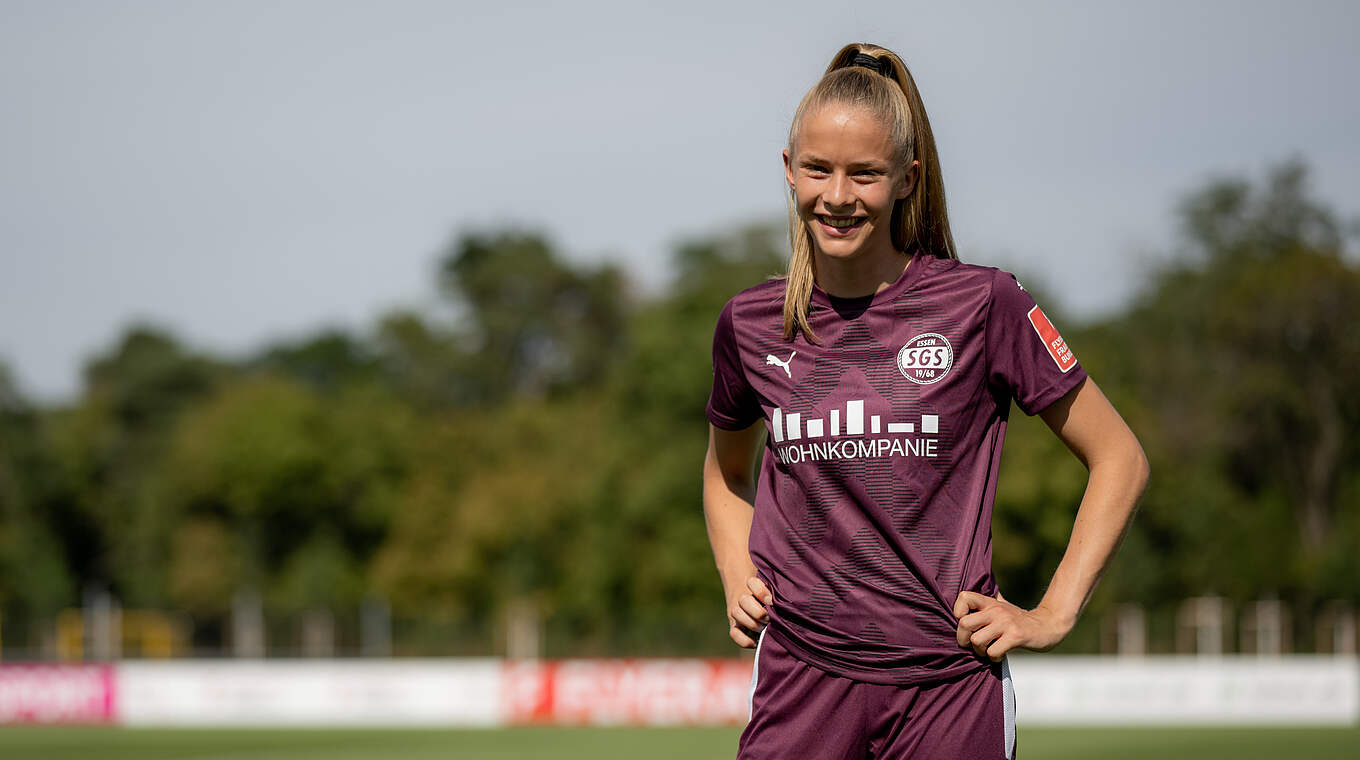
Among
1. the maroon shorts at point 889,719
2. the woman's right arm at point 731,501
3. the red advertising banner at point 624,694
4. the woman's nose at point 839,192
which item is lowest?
the red advertising banner at point 624,694

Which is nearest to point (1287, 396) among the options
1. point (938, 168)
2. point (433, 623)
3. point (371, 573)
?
point (433, 623)

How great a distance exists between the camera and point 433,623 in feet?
134

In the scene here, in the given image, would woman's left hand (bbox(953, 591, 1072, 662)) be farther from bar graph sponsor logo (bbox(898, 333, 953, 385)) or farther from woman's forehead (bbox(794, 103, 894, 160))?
woman's forehead (bbox(794, 103, 894, 160))

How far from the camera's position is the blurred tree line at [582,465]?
49.0m

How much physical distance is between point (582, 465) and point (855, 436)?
57.8 metres

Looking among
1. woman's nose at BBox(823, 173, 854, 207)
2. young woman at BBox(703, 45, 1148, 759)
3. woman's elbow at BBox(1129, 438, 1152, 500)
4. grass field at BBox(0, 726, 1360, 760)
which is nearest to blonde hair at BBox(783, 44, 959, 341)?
young woman at BBox(703, 45, 1148, 759)

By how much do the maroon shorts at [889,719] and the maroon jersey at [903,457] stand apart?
33 mm

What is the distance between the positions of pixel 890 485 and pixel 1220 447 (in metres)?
53.2

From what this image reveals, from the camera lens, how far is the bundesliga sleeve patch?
3.41 m

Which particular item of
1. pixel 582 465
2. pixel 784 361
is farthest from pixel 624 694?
pixel 582 465

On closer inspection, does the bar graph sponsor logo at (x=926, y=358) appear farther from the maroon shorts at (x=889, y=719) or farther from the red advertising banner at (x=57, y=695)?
the red advertising banner at (x=57, y=695)

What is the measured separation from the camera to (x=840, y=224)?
341 centimetres

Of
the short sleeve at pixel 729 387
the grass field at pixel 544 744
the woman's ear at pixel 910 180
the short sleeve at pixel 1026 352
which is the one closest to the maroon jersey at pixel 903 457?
the short sleeve at pixel 1026 352

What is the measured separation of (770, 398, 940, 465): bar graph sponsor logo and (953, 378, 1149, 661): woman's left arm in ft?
0.90
